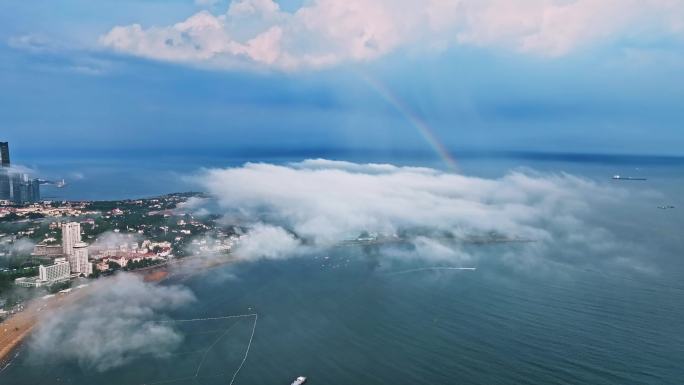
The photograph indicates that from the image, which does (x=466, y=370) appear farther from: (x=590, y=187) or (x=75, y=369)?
(x=590, y=187)

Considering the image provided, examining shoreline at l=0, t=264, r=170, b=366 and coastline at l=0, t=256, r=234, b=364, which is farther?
coastline at l=0, t=256, r=234, b=364

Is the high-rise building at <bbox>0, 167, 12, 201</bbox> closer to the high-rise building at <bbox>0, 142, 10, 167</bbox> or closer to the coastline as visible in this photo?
the high-rise building at <bbox>0, 142, 10, 167</bbox>

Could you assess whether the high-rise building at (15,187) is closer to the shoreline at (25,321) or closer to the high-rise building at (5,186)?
the high-rise building at (5,186)

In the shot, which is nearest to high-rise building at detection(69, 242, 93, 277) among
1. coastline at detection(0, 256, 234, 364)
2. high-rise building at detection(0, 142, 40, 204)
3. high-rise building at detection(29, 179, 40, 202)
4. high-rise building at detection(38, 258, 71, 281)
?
high-rise building at detection(38, 258, 71, 281)

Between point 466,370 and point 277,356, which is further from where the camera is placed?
point 277,356

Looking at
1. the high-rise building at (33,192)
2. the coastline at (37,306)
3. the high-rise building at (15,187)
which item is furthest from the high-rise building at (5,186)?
the coastline at (37,306)

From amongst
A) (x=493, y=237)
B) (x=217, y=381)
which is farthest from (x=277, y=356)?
(x=493, y=237)

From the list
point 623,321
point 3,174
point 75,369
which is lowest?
point 75,369

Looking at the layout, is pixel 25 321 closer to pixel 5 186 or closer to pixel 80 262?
pixel 80 262
